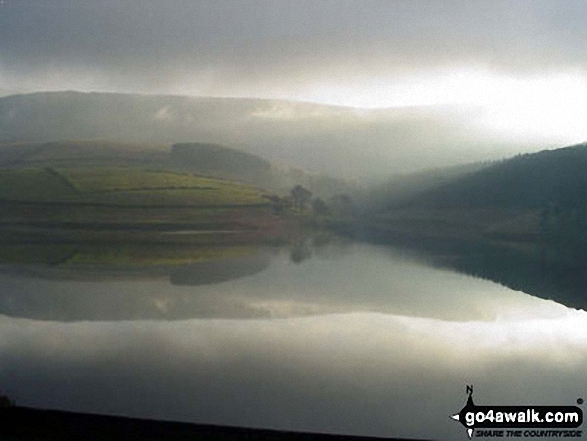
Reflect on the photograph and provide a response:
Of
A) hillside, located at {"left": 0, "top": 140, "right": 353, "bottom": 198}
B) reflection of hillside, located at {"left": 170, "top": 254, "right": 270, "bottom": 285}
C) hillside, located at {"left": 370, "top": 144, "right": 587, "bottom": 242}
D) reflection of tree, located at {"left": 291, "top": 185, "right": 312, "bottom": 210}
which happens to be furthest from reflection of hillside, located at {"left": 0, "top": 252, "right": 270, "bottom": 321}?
hillside, located at {"left": 370, "top": 144, "right": 587, "bottom": 242}

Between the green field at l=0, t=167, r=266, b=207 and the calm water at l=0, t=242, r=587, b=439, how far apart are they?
1.53 feet

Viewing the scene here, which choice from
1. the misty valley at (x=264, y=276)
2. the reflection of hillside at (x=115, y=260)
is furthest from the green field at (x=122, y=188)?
the reflection of hillside at (x=115, y=260)

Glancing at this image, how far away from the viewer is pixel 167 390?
3.54 meters

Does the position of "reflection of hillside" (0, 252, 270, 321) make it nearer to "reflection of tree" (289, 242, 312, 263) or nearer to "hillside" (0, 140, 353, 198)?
"reflection of tree" (289, 242, 312, 263)

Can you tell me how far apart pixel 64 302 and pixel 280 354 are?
163 cm

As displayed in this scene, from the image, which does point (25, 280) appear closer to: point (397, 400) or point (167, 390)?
point (167, 390)

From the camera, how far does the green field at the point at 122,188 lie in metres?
4.39

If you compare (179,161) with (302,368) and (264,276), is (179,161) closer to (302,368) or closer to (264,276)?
(264,276)

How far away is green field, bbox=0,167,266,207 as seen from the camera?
4395 millimetres

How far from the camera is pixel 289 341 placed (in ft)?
12.8

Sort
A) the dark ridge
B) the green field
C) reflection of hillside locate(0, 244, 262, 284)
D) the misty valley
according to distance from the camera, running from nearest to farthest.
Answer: the dark ridge → the misty valley → reflection of hillside locate(0, 244, 262, 284) → the green field

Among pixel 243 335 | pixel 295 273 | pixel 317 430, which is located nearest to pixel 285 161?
pixel 295 273

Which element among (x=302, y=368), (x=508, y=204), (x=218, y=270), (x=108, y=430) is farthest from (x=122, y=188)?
(x=508, y=204)

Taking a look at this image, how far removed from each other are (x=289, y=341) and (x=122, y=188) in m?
1.70
